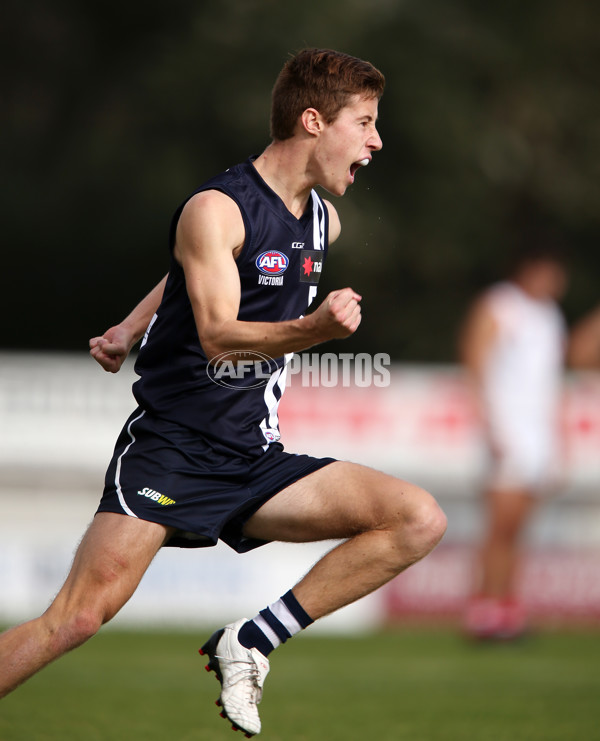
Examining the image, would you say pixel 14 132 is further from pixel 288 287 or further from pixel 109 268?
pixel 288 287

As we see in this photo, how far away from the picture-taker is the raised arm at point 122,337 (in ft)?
15.8

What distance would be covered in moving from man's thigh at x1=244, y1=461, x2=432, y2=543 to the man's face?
109cm

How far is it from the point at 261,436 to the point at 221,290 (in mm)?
695

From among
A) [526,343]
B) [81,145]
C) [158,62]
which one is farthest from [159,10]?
[526,343]

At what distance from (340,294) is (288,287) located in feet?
2.07

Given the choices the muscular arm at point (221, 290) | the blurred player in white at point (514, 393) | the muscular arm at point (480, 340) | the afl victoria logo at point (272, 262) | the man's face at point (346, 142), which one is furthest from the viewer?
the muscular arm at point (480, 340)

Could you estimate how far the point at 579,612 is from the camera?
35.4 ft

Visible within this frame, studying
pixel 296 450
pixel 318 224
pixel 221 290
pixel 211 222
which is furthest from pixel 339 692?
pixel 211 222

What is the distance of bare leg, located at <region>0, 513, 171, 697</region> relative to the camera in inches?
169

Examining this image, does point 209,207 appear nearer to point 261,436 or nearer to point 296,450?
point 261,436

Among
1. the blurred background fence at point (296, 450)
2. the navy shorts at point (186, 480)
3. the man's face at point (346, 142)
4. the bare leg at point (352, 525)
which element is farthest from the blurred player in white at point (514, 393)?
the man's face at point (346, 142)

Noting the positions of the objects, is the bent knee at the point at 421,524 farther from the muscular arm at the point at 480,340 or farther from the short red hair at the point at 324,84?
the muscular arm at the point at 480,340

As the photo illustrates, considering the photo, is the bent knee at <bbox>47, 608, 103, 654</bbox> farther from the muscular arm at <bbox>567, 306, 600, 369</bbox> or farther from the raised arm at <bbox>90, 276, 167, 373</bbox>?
the muscular arm at <bbox>567, 306, 600, 369</bbox>

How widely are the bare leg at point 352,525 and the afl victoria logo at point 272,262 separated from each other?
2.52 ft
